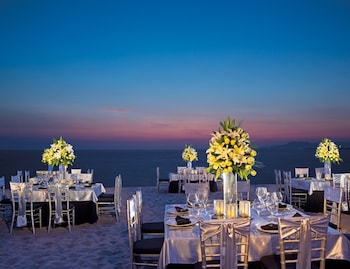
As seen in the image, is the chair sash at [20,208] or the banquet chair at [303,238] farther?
the chair sash at [20,208]

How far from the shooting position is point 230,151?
3.83 metres

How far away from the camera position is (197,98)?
60.6 ft

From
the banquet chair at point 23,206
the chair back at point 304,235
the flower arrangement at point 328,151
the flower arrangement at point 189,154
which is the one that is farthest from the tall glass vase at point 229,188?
the flower arrangement at point 189,154

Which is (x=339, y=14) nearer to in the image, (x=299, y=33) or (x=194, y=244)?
(x=299, y=33)

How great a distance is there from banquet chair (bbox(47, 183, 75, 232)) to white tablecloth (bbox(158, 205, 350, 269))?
171 inches

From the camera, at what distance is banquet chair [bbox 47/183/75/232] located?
23.8 feet

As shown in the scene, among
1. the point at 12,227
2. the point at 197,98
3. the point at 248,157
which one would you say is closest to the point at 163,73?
the point at 197,98

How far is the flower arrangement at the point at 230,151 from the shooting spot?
12.6ft

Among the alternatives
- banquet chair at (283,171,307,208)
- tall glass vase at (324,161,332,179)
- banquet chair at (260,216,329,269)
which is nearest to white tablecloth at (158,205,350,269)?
banquet chair at (260,216,329,269)

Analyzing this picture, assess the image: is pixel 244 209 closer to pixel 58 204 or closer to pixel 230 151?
pixel 230 151

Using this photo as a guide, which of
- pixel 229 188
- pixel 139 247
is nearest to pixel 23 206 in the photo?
pixel 139 247

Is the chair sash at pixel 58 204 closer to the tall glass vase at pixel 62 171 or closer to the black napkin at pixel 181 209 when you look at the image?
the tall glass vase at pixel 62 171

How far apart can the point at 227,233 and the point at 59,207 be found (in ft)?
17.1

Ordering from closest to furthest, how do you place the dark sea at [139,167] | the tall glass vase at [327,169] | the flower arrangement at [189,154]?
the tall glass vase at [327,169], the flower arrangement at [189,154], the dark sea at [139,167]
